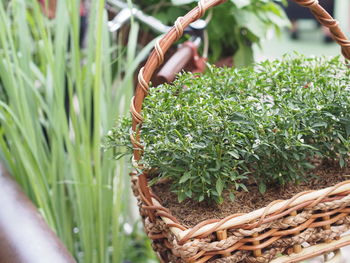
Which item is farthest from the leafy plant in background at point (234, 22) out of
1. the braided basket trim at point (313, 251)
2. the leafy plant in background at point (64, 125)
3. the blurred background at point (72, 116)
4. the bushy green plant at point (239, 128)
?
the braided basket trim at point (313, 251)

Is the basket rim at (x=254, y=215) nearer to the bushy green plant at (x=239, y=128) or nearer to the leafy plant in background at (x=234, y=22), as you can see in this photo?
the bushy green plant at (x=239, y=128)

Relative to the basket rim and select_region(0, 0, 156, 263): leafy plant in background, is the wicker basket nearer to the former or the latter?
the basket rim

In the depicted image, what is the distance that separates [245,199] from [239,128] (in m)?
0.13

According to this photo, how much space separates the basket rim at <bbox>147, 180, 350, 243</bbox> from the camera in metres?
0.60

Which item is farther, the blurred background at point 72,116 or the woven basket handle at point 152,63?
the blurred background at point 72,116

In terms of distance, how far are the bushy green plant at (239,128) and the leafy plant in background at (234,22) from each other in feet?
1.73

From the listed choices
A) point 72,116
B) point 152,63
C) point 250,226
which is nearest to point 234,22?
point 72,116

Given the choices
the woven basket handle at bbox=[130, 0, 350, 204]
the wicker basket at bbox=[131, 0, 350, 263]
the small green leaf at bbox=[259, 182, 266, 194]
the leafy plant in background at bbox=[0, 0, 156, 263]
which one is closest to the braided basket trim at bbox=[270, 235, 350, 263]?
the wicker basket at bbox=[131, 0, 350, 263]

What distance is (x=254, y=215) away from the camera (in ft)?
2.03

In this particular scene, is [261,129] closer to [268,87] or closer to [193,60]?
[268,87]

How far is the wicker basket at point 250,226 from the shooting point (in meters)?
0.61

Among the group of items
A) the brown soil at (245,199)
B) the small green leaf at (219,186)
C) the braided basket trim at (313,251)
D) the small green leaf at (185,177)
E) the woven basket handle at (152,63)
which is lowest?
the braided basket trim at (313,251)

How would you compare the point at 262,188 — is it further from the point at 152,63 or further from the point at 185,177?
the point at 152,63

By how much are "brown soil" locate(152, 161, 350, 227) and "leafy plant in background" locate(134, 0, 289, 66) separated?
1.83 feet
